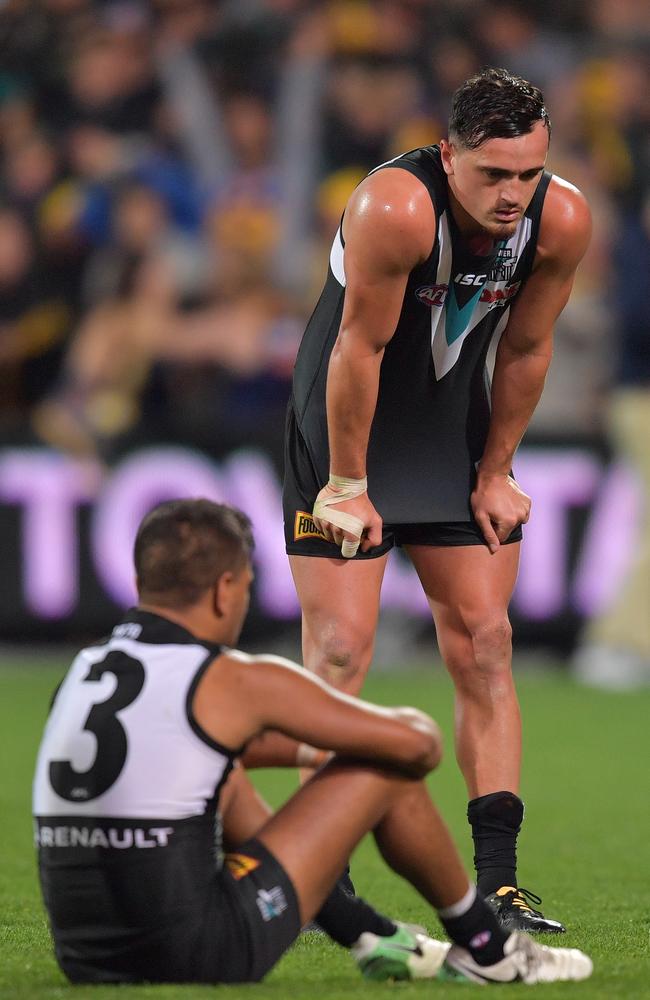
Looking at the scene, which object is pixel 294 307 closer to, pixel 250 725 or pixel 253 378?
pixel 253 378

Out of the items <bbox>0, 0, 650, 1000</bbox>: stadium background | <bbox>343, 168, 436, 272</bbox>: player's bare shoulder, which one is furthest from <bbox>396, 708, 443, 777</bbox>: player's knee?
<bbox>0, 0, 650, 1000</bbox>: stadium background

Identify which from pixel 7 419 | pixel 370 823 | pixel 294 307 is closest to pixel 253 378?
pixel 294 307

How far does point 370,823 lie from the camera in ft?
10.7

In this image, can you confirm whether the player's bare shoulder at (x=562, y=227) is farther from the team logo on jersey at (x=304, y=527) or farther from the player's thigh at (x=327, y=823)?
the player's thigh at (x=327, y=823)

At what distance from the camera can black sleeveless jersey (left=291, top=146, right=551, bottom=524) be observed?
4.22 meters

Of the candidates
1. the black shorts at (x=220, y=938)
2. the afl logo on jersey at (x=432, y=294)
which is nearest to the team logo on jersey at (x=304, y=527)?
the afl logo on jersey at (x=432, y=294)

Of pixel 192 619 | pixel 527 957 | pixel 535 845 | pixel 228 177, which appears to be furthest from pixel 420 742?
pixel 228 177

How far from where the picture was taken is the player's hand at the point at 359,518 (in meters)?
4.23

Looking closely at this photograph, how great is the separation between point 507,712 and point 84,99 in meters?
8.50

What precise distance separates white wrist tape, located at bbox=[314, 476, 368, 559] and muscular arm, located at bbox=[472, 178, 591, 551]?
0.39 meters

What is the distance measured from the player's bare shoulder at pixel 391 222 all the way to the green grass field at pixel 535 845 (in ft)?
5.46

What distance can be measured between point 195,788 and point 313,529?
1.31m

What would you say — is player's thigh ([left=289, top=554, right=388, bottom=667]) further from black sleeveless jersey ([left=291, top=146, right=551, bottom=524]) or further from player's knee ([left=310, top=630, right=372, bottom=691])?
black sleeveless jersey ([left=291, top=146, right=551, bottom=524])

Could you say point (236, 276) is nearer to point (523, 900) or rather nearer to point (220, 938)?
point (523, 900)
